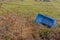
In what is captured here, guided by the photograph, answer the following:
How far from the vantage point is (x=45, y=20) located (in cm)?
755

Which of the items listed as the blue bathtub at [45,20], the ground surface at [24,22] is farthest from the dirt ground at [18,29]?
the blue bathtub at [45,20]

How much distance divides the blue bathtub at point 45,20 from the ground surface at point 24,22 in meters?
0.16

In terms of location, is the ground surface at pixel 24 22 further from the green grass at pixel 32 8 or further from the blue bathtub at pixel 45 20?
the blue bathtub at pixel 45 20

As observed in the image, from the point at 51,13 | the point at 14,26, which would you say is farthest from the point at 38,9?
the point at 14,26

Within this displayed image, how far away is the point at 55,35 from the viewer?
22.4ft

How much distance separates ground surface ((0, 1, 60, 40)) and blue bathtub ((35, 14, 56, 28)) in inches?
6.3

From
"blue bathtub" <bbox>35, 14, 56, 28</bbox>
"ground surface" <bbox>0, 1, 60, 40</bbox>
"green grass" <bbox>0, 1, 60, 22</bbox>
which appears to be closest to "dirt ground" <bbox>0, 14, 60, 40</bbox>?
"ground surface" <bbox>0, 1, 60, 40</bbox>

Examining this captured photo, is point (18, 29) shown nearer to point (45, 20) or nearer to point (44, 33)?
point (44, 33)

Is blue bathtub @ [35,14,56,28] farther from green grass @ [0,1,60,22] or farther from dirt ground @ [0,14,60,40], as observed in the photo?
green grass @ [0,1,60,22]

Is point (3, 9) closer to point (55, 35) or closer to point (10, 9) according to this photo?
point (10, 9)

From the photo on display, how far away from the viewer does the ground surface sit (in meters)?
6.63

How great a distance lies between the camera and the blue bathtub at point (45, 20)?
730 centimetres

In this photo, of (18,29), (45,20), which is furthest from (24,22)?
(45,20)

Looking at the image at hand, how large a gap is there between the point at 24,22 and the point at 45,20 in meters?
0.76
